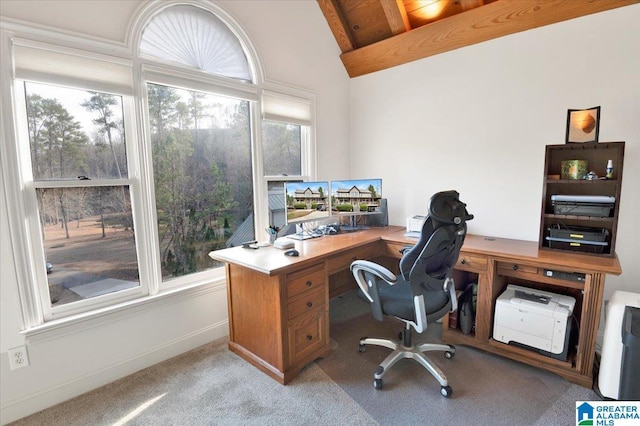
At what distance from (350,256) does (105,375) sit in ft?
5.88

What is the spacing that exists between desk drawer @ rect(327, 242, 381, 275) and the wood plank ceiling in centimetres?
189

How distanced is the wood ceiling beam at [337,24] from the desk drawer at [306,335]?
2.75 meters

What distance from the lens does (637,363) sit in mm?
1574

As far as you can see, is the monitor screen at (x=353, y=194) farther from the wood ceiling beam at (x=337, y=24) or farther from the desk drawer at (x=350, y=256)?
the wood ceiling beam at (x=337, y=24)

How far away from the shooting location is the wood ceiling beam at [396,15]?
2674 mm

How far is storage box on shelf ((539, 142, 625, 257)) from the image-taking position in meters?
1.98

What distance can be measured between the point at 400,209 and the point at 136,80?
2.54 m

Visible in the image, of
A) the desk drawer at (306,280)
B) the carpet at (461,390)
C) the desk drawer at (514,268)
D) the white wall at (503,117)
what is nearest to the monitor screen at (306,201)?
the desk drawer at (306,280)

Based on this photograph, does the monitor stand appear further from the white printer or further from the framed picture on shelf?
the framed picture on shelf

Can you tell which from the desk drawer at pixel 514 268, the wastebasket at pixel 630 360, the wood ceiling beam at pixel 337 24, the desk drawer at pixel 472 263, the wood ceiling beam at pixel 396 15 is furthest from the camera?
the wood ceiling beam at pixel 337 24

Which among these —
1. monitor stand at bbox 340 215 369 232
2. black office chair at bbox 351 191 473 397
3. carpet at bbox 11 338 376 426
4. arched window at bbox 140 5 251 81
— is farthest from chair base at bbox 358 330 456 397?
arched window at bbox 140 5 251 81

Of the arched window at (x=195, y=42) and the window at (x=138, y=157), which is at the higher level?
the arched window at (x=195, y=42)

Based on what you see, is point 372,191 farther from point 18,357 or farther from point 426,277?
point 18,357

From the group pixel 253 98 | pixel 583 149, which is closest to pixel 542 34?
pixel 583 149
